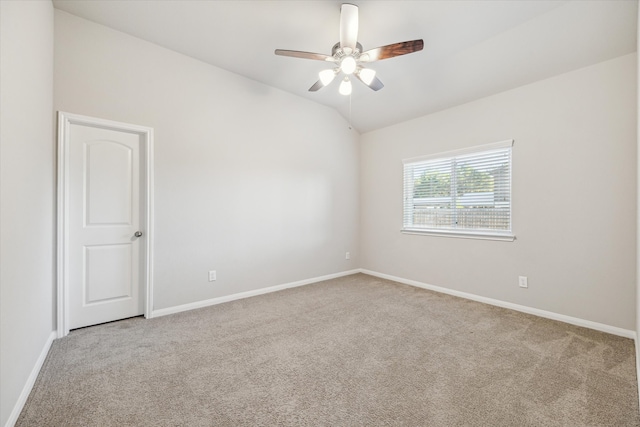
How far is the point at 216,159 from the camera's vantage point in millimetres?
3477

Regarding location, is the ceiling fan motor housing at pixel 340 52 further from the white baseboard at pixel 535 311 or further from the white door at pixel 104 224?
the white baseboard at pixel 535 311

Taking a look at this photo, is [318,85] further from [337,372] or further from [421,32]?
[337,372]

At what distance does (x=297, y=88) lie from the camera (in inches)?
159

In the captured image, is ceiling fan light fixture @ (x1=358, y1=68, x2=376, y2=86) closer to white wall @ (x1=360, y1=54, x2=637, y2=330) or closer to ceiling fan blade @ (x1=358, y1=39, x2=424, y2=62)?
Result: ceiling fan blade @ (x1=358, y1=39, x2=424, y2=62)

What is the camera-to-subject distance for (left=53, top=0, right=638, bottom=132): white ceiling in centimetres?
243

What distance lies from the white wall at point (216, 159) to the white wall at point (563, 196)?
1.99m

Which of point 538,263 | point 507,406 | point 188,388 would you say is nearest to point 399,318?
point 507,406

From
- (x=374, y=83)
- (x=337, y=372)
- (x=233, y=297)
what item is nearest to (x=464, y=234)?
(x=374, y=83)

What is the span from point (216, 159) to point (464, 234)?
3.43 m

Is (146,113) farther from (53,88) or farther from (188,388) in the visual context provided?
(188,388)

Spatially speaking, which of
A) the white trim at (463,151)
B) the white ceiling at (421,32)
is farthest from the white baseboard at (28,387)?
the white trim at (463,151)

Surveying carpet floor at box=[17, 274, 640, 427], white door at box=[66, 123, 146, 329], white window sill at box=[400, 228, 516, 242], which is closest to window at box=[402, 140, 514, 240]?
white window sill at box=[400, 228, 516, 242]

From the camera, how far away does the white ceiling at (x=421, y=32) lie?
7.97ft

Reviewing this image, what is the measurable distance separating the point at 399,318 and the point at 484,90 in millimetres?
2954
